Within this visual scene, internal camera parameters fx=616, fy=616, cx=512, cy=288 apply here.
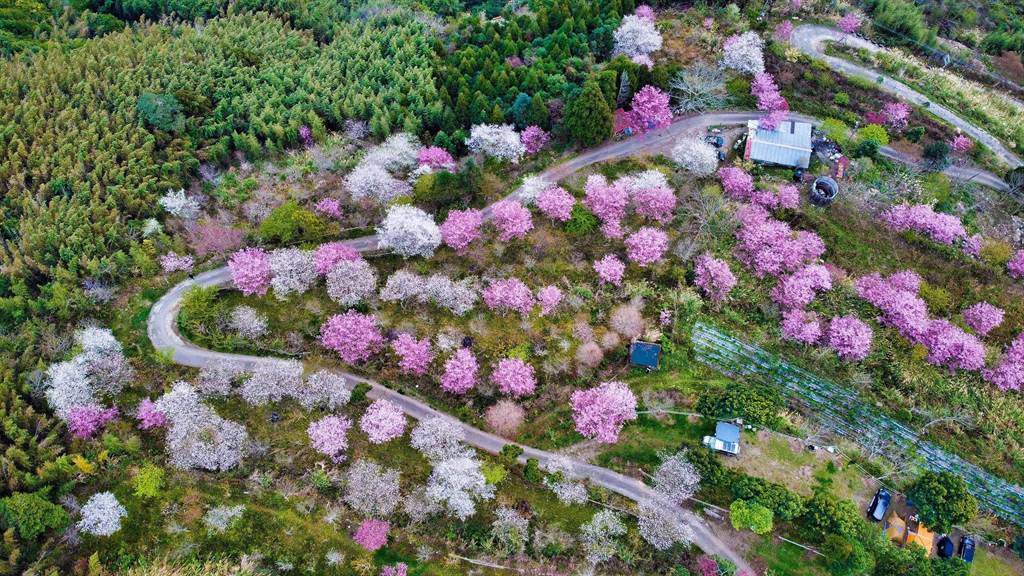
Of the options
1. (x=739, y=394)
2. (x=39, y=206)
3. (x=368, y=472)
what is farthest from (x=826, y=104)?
(x=39, y=206)

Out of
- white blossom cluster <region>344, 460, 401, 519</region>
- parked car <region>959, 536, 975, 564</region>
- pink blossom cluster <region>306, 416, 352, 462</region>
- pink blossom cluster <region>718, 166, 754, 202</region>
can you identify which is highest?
pink blossom cluster <region>718, 166, 754, 202</region>

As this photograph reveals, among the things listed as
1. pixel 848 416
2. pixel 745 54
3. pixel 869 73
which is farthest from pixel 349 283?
pixel 869 73

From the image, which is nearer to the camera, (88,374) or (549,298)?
(88,374)

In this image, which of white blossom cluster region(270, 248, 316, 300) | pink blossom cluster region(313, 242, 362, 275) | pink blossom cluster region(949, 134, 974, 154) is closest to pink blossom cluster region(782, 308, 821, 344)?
pink blossom cluster region(949, 134, 974, 154)

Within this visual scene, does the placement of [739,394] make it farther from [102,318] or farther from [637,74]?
[102,318]

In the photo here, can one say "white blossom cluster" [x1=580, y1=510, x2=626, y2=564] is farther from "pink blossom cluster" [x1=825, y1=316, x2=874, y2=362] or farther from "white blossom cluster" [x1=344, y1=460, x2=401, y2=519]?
"pink blossom cluster" [x1=825, y1=316, x2=874, y2=362]

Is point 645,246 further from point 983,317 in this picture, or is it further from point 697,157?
point 983,317

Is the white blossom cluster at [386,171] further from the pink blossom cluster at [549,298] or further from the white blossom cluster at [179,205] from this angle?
the pink blossom cluster at [549,298]
